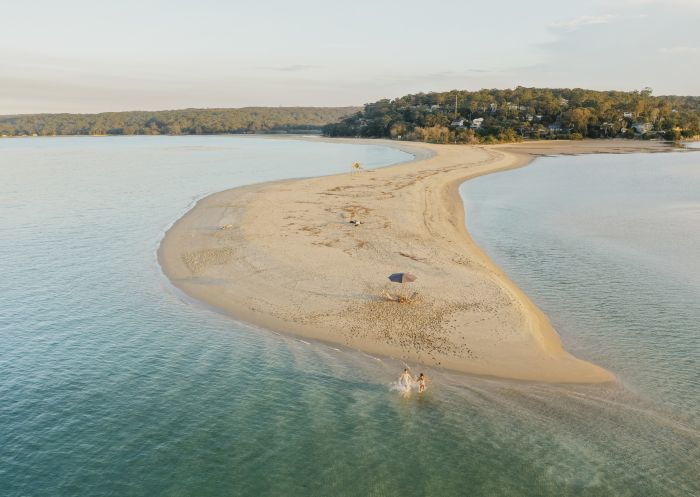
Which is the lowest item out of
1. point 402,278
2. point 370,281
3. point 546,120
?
point 370,281

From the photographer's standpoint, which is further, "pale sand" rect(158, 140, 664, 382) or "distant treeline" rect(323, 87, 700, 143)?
"distant treeline" rect(323, 87, 700, 143)

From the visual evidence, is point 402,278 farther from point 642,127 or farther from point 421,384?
point 642,127

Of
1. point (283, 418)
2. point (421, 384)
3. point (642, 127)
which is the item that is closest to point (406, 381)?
point (421, 384)

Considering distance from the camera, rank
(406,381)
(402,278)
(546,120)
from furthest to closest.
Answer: (546,120) → (402,278) → (406,381)

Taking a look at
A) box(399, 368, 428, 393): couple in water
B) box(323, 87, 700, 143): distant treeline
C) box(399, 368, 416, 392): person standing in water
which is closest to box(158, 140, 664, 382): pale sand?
box(399, 368, 428, 393): couple in water

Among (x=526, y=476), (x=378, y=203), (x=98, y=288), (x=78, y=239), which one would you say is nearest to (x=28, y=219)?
(x=78, y=239)

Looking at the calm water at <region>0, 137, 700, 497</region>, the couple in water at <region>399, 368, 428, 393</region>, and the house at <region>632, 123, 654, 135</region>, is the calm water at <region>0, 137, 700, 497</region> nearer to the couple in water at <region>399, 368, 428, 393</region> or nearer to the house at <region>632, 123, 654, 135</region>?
the couple in water at <region>399, 368, 428, 393</region>
